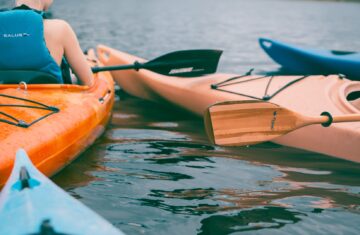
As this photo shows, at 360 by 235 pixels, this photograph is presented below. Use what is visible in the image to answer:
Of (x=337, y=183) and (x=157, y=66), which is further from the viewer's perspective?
(x=157, y=66)

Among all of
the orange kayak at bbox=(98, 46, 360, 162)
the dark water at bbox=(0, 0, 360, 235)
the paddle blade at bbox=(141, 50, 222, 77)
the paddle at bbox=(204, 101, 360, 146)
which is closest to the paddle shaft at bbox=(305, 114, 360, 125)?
the paddle at bbox=(204, 101, 360, 146)

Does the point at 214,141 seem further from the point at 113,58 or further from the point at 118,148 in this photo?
the point at 113,58

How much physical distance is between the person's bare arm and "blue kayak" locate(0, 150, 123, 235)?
1874mm

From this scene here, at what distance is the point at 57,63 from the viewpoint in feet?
13.2

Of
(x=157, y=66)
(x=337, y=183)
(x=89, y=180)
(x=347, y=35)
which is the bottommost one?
(x=89, y=180)

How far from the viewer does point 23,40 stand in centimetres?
370

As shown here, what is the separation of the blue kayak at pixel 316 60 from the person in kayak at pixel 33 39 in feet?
13.9

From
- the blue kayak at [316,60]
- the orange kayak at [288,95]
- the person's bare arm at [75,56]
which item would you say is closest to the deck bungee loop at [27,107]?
the person's bare arm at [75,56]

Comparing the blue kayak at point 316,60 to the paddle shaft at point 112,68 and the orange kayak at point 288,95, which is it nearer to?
the orange kayak at point 288,95

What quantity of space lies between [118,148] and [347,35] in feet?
51.0

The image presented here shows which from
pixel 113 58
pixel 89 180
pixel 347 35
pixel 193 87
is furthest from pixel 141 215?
pixel 347 35

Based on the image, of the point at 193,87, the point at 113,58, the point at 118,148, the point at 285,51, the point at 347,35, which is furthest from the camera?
the point at 347,35

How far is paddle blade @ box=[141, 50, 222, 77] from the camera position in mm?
5535

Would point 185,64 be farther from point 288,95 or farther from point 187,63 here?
point 288,95
